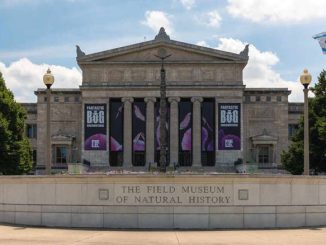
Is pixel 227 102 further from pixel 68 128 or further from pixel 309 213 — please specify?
pixel 309 213

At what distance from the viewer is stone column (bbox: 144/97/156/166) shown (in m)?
99.0

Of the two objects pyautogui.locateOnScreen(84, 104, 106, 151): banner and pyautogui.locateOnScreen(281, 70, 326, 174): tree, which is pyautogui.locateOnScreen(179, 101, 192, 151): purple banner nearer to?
pyautogui.locateOnScreen(84, 104, 106, 151): banner

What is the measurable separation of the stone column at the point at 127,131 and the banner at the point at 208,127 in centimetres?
1112

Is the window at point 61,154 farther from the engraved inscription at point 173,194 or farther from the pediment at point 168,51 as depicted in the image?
the engraved inscription at point 173,194

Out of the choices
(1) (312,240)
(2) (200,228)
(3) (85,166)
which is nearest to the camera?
(1) (312,240)

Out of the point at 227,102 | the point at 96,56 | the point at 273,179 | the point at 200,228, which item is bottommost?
the point at 200,228

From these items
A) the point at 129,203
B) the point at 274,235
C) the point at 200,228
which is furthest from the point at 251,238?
the point at 129,203

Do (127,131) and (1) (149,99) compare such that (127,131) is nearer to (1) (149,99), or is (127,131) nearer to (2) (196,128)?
(1) (149,99)

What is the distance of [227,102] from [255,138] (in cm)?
821

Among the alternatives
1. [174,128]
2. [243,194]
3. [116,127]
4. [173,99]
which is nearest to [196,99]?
[173,99]

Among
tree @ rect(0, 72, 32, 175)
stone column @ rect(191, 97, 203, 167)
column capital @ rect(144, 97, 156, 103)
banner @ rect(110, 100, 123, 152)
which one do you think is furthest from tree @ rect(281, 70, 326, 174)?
banner @ rect(110, 100, 123, 152)

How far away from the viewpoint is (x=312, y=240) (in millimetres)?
23547

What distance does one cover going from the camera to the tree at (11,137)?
68.3 meters

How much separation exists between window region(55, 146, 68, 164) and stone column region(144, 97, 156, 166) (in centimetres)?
1367
